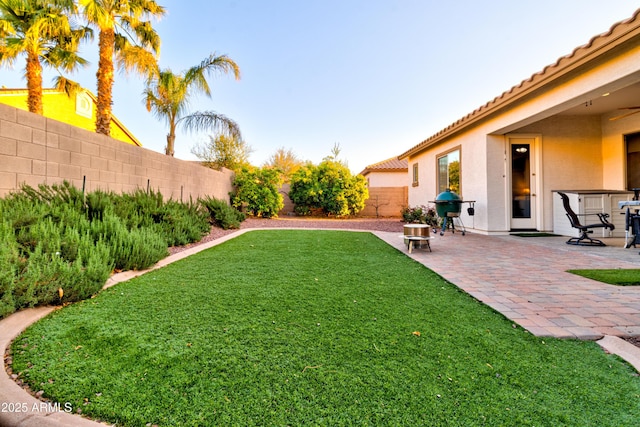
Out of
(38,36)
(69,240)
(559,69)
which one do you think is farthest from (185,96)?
(559,69)

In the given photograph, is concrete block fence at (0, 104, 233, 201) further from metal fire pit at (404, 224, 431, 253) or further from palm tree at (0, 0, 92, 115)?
metal fire pit at (404, 224, 431, 253)

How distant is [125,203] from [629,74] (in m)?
8.26

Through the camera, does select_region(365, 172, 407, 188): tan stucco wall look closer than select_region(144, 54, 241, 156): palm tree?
No

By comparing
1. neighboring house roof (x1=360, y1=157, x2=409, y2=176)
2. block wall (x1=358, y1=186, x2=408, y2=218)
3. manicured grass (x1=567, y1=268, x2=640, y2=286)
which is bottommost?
manicured grass (x1=567, y1=268, x2=640, y2=286)

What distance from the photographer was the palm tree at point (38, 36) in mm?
7391

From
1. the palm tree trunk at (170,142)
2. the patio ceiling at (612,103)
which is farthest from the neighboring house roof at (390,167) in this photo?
the palm tree trunk at (170,142)

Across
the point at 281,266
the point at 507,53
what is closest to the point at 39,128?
the point at 281,266

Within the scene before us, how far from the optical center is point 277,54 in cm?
1224

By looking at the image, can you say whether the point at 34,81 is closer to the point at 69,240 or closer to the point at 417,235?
the point at 69,240

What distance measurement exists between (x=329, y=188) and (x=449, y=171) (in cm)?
543

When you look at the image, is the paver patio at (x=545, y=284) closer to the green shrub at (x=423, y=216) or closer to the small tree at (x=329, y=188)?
the green shrub at (x=423, y=216)

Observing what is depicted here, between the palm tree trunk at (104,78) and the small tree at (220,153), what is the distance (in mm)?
9926

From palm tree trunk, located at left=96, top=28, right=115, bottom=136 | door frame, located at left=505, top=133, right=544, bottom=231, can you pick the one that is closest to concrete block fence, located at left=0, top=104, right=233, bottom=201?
palm tree trunk, located at left=96, top=28, right=115, bottom=136

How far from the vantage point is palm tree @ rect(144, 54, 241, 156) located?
37.1 feet
